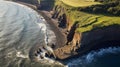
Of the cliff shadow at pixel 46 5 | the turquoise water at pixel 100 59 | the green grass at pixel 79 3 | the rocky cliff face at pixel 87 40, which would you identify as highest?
the green grass at pixel 79 3

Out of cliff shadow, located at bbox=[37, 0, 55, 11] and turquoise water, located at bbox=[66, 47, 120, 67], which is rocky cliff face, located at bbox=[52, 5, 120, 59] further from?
cliff shadow, located at bbox=[37, 0, 55, 11]

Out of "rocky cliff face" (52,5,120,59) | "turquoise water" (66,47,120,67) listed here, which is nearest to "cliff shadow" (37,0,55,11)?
"rocky cliff face" (52,5,120,59)

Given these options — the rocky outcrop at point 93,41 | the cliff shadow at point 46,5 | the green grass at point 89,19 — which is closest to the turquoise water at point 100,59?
the rocky outcrop at point 93,41

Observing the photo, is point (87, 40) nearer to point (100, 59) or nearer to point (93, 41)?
point (93, 41)

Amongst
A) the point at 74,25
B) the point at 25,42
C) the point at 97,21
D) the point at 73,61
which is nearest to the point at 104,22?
the point at 97,21

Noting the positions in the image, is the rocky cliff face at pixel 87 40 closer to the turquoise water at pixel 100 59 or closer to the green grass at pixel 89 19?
the green grass at pixel 89 19

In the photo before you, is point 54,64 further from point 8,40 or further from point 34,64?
point 8,40

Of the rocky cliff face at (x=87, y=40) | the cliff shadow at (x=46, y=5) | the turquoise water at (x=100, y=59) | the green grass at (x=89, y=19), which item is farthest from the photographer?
the cliff shadow at (x=46, y=5)

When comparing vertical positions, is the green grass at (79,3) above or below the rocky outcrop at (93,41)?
above
